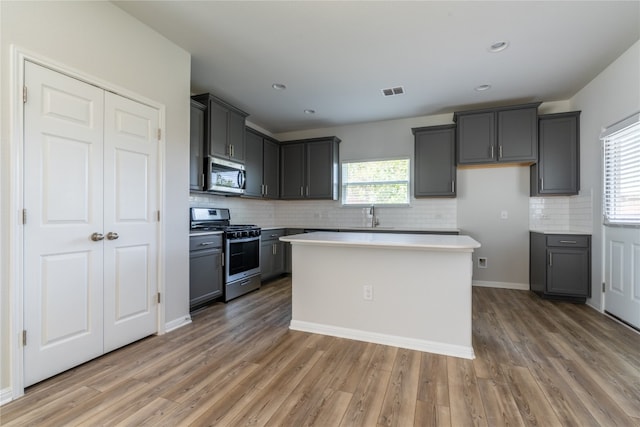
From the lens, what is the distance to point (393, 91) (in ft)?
12.6

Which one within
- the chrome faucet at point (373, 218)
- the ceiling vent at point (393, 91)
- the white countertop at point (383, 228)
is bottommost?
the white countertop at point (383, 228)

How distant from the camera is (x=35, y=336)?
1865 millimetres

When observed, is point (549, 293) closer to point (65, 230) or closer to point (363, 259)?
point (363, 259)

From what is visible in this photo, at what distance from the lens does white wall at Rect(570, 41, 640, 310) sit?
2843 millimetres

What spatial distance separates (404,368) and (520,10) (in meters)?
2.86

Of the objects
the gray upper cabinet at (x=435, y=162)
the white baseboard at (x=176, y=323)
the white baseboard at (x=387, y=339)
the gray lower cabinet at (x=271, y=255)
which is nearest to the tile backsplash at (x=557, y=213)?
the gray upper cabinet at (x=435, y=162)

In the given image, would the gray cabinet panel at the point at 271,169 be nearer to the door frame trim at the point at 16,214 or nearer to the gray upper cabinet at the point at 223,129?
the gray upper cabinet at the point at 223,129

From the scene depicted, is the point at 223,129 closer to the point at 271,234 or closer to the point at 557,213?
the point at 271,234

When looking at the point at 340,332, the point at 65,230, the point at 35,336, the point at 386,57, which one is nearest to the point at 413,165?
the point at 386,57

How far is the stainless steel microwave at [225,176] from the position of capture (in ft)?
11.8

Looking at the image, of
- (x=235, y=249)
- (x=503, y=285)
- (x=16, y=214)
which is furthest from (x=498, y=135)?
(x=16, y=214)

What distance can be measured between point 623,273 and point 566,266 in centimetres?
65

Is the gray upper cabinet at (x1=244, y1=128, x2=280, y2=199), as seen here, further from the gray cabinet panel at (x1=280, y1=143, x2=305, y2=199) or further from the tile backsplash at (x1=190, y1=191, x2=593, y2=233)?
the tile backsplash at (x1=190, y1=191, x2=593, y2=233)

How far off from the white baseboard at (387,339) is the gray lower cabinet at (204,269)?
1168 millimetres
